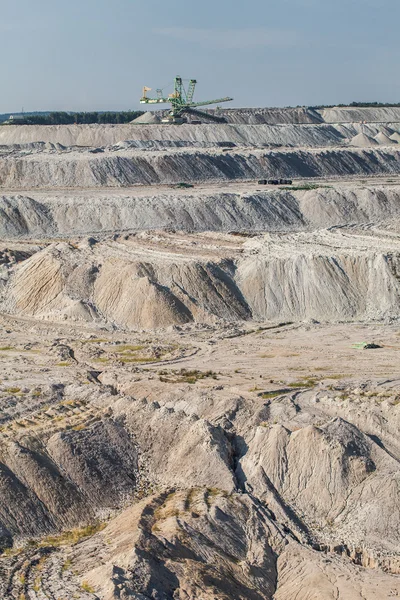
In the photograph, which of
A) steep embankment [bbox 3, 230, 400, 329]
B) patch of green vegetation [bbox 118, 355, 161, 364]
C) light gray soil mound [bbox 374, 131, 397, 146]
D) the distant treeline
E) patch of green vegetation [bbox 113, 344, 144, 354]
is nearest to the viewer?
patch of green vegetation [bbox 118, 355, 161, 364]

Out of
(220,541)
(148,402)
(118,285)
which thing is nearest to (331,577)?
(220,541)

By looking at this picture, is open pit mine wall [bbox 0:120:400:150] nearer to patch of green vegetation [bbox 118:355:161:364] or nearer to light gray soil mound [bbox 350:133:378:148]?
light gray soil mound [bbox 350:133:378:148]

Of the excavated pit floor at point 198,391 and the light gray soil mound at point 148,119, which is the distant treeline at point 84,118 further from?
the excavated pit floor at point 198,391

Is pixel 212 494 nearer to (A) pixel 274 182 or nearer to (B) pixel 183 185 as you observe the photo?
(B) pixel 183 185

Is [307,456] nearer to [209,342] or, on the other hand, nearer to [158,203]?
[209,342]

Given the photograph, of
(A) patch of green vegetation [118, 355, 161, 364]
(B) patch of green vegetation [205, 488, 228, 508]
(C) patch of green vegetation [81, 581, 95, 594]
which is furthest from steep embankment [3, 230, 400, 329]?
(C) patch of green vegetation [81, 581, 95, 594]

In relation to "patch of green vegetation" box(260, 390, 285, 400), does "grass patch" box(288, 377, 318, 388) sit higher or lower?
higher
